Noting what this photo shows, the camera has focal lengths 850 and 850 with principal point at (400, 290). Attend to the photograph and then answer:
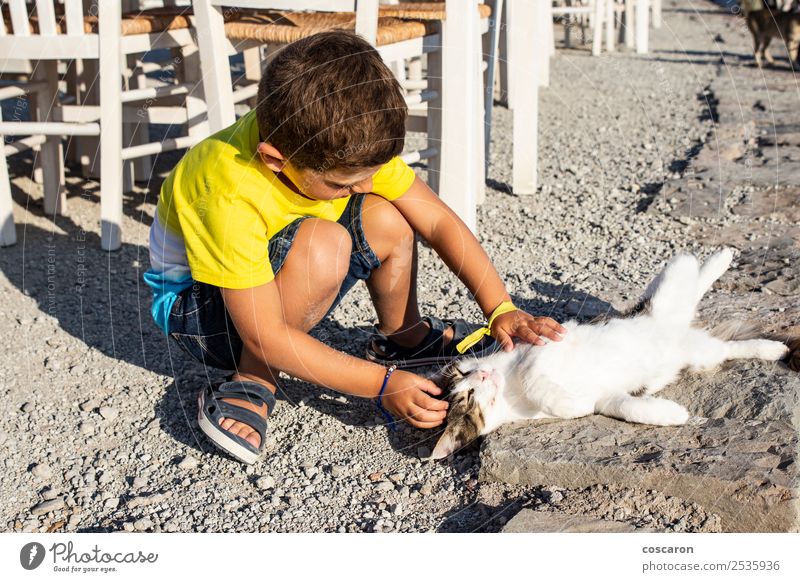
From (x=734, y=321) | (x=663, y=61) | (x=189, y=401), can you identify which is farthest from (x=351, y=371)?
(x=663, y=61)

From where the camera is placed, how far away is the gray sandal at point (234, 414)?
183 centimetres

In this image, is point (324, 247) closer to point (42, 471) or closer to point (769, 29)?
point (42, 471)

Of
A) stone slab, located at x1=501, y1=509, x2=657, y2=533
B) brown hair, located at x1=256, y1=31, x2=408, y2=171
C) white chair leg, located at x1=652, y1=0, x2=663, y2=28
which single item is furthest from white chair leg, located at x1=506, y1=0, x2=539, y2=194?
white chair leg, located at x1=652, y1=0, x2=663, y2=28

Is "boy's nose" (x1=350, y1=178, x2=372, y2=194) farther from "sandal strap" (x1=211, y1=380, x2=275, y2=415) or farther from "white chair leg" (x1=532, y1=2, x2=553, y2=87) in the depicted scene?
"white chair leg" (x1=532, y1=2, x2=553, y2=87)

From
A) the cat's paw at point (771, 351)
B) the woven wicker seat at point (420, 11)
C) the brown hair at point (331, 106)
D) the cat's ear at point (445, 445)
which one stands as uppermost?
the woven wicker seat at point (420, 11)

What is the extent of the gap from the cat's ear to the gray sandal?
0.39 meters

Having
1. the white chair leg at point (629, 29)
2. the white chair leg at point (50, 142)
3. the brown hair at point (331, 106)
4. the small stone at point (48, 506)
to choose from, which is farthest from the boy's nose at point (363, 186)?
the white chair leg at point (629, 29)

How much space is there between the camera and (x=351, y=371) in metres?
1.76

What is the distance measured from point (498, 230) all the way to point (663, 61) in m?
4.22

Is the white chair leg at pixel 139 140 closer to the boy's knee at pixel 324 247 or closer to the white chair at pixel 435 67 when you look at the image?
the white chair at pixel 435 67

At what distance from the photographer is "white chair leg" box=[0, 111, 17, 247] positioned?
9.62 ft

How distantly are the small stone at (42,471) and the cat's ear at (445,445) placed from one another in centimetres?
84

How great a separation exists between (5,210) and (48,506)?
159 cm

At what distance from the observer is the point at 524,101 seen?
11.3 ft
